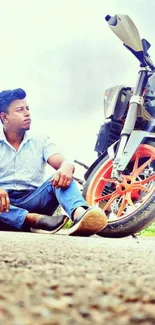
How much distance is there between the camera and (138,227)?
225cm

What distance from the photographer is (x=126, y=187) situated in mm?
2426

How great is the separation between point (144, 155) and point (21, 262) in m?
2.06

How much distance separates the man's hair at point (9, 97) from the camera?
271cm

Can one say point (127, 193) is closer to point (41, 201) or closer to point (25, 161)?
point (41, 201)

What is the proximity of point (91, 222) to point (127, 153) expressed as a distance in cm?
82

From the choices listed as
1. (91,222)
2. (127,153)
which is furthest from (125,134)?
(91,222)

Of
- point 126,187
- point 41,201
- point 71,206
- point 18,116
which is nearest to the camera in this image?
point 71,206

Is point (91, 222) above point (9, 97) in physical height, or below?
below

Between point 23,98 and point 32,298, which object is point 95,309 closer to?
point 32,298

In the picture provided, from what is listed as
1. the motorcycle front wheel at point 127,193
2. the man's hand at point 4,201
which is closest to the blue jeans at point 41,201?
the man's hand at point 4,201

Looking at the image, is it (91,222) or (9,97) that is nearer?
(91,222)

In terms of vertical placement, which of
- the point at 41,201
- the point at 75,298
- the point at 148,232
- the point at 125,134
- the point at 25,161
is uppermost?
the point at 75,298

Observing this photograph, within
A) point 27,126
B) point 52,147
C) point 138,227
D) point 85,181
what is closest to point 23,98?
point 27,126

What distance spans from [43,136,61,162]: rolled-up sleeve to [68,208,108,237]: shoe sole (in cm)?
80
